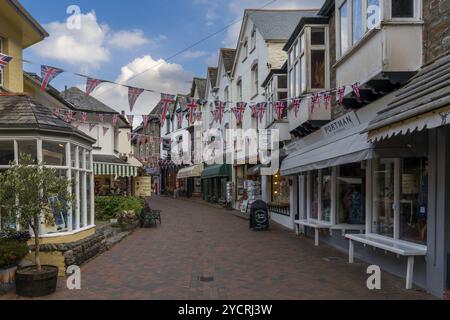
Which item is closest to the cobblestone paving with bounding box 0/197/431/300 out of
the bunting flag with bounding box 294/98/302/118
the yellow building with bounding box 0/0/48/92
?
the bunting flag with bounding box 294/98/302/118

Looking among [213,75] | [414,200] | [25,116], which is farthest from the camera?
[213,75]

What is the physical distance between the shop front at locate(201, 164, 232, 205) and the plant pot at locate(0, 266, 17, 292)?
23871 millimetres

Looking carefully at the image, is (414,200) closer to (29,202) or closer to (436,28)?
(436,28)

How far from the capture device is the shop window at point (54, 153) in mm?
9438

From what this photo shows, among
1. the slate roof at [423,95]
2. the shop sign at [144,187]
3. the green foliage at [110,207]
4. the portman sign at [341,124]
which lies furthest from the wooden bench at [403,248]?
the shop sign at [144,187]

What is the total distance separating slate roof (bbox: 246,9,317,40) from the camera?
2367cm

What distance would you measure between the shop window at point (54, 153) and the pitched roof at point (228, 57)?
23941mm

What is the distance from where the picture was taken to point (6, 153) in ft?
30.5

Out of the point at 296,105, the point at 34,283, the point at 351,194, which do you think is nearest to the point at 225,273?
the point at 34,283

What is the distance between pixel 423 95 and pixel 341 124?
18.4ft

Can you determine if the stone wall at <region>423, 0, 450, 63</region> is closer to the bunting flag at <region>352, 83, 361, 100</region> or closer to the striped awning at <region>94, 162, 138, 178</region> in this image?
the bunting flag at <region>352, 83, 361, 100</region>

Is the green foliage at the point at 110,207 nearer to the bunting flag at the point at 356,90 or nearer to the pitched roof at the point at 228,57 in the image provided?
the bunting flag at the point at 356,90

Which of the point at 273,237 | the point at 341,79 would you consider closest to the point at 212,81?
the point at 273,237

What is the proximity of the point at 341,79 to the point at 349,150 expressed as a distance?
8.48 feet
